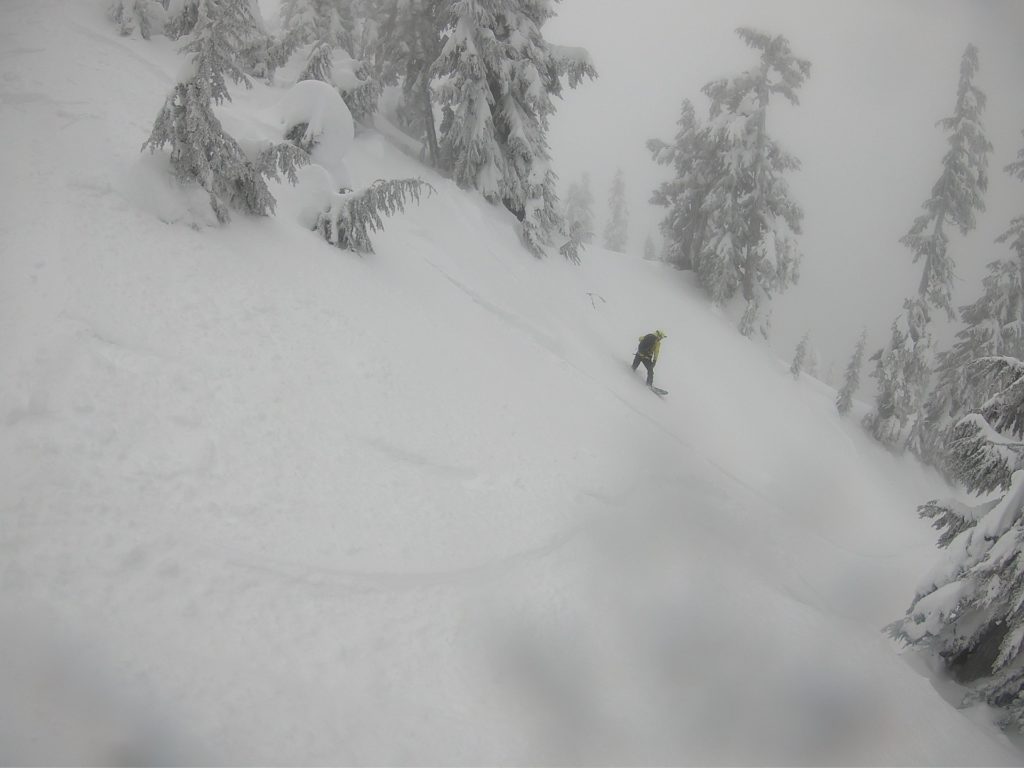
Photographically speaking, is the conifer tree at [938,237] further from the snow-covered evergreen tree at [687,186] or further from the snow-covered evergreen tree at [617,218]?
the snow-covered evergreen tree at [617,218]

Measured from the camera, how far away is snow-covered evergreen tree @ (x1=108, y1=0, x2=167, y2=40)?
12.4 meters

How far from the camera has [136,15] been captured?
12.6m

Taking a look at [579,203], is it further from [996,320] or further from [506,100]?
[506,100]

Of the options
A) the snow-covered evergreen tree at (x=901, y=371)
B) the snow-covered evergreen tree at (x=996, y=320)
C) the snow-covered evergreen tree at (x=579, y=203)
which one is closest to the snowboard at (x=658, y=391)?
the snow-covered evergreen tree at (x=996, y=320)

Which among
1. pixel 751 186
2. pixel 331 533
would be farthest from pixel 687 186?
pixel 331 533

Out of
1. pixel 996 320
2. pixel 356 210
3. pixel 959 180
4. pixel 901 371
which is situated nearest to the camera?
pixel 356 210

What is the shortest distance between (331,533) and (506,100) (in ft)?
47.1

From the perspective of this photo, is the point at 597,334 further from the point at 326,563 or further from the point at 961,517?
the point at 326,563

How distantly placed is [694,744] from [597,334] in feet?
35.5

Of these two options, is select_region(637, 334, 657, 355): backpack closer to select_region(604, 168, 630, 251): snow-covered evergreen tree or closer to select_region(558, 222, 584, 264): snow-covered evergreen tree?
select_region(558, 222, 584, 264): snow-covered evergreen tree

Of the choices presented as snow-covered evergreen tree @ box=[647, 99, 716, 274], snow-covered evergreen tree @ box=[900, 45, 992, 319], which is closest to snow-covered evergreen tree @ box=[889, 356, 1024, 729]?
snow-covered evergreen tree @ box=[647, 99, 716, 274]

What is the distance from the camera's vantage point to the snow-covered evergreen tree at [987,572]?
675cm

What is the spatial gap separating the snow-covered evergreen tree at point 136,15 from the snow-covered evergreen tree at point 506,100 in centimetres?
708

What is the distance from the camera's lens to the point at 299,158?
8.18 meters
